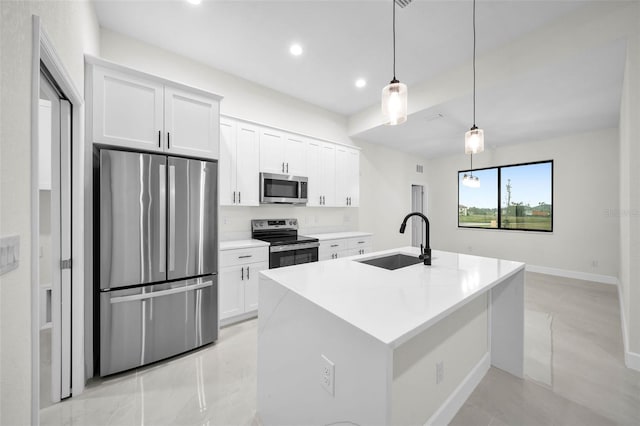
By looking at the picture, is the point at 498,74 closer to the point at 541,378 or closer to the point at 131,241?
the point at 541,378

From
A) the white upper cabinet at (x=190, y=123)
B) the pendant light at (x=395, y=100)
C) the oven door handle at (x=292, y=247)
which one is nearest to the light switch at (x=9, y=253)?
the white upper cabinet at (x=190, y=123)

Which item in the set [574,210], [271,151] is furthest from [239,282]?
[574,210]

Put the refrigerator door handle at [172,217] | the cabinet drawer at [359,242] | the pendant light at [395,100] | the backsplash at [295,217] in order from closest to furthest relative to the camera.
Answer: the pendant light at [395,100] < the refrigerator door handle at [172,217] < the backsplash at [295,217] < the cabinet drawer at [359,242]

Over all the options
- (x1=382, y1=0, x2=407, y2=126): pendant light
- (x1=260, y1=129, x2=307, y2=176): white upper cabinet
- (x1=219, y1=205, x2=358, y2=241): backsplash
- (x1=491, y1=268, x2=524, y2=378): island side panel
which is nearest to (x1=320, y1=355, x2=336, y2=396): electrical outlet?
(x1=382, y1=0, x2=407, y2=126): pendant light

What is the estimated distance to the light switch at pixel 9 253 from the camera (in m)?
0.75

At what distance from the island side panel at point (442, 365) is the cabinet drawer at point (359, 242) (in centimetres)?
219

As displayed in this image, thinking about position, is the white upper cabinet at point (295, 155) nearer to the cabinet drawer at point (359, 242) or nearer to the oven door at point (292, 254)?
the oven door at point (292, 254)

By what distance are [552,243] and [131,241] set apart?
A: 6.84 m

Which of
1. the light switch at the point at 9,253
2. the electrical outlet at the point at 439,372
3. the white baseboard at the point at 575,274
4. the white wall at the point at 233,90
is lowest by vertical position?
the white baseboard at the point at 575,274

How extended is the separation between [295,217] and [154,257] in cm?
224

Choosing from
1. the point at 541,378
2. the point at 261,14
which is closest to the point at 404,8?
the point at 261,14

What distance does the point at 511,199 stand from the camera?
5617 millimetres

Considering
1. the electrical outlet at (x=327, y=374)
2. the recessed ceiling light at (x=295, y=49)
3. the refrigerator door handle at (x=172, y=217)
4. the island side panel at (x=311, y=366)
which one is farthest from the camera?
the recessed ceiling light at (x=295, y=49)

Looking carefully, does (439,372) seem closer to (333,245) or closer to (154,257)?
(154,257)
